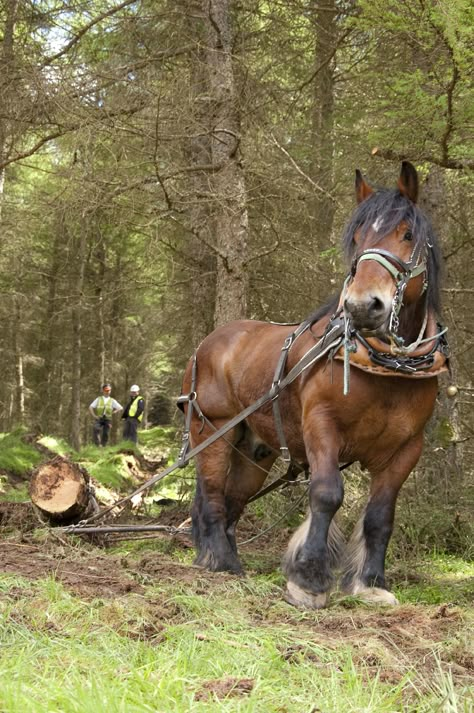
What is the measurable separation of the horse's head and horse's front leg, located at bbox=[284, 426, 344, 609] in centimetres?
91

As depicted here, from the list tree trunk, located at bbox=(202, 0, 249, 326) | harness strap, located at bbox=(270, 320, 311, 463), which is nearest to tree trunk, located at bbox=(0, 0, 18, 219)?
tree trunk, located at bbox=(202, 0, 249, 326)

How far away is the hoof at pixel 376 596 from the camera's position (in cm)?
497

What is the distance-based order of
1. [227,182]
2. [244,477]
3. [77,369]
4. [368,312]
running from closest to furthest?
[368,312] → [244,477] → [227,182] → [77,369]

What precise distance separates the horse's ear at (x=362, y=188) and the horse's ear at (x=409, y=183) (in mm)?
301

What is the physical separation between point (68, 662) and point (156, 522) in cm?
571

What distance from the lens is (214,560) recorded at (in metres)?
6.42

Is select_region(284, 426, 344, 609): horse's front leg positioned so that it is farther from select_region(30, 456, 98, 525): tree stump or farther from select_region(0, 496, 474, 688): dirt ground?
select_region(30, 456, 98, 525): tree stump

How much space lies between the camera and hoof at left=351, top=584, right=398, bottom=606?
4.97 m

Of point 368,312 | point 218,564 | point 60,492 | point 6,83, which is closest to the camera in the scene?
point 368,312

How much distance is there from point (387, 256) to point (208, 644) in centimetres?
256

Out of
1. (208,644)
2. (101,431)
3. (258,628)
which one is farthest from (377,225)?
(101,431)

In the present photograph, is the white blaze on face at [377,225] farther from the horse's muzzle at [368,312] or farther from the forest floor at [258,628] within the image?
the forest floor at [258,628]

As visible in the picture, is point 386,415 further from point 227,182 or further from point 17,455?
point 17,455

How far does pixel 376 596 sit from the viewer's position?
5.04 m
